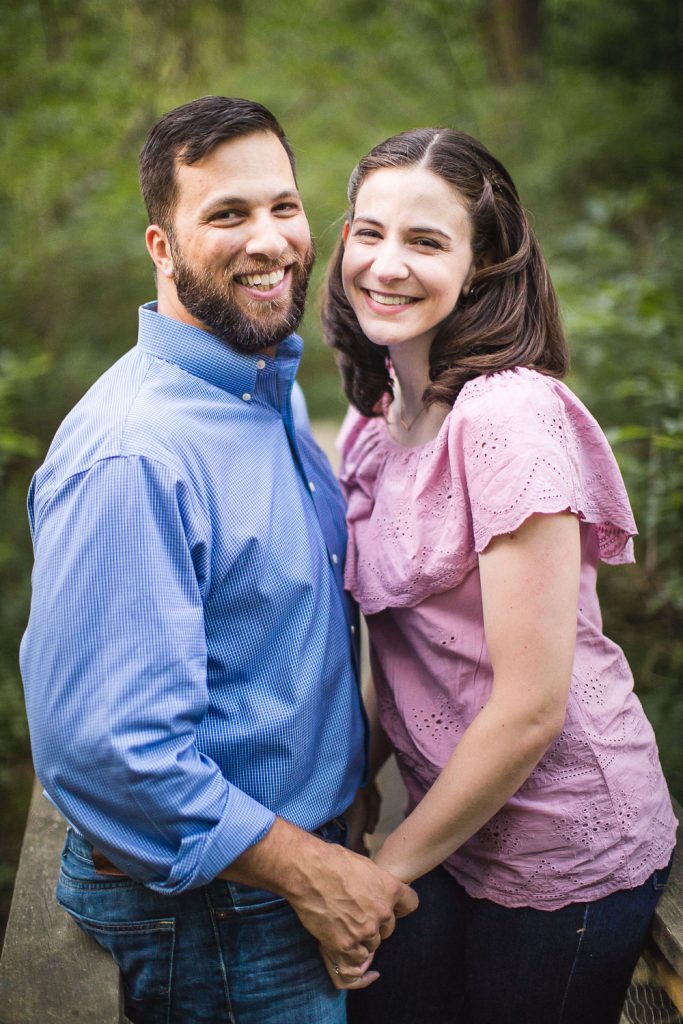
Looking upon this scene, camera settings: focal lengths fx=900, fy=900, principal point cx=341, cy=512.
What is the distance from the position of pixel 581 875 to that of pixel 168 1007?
83 centimetres

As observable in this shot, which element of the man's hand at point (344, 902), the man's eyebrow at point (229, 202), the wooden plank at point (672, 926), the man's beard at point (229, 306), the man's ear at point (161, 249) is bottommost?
the wooden plank at point (672, 926)

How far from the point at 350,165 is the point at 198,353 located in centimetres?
609

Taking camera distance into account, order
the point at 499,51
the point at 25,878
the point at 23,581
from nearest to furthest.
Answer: the point at 25,878 < the point at 23,581 < the point at 499,51

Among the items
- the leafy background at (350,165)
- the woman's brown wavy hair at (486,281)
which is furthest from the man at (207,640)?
the leafy background at (350,165)

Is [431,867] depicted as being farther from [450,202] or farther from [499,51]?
[499,51]

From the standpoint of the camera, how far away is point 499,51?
8.94 metres

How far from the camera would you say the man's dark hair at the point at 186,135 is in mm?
1716

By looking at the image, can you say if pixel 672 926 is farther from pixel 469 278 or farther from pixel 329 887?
pixel 469 278

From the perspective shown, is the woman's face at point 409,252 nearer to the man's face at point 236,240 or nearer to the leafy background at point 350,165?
the man's face at point 236,240

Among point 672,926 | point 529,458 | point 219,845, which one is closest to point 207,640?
point 219,845

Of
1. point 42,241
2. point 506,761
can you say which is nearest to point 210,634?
point 506,761

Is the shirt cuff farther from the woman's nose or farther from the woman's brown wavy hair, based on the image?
the woman's nose

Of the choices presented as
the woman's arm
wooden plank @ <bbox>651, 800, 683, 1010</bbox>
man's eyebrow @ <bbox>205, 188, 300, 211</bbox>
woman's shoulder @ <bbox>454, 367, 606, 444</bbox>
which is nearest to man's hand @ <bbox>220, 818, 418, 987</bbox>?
the woman's arm

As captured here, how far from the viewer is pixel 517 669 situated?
1.58 metres
